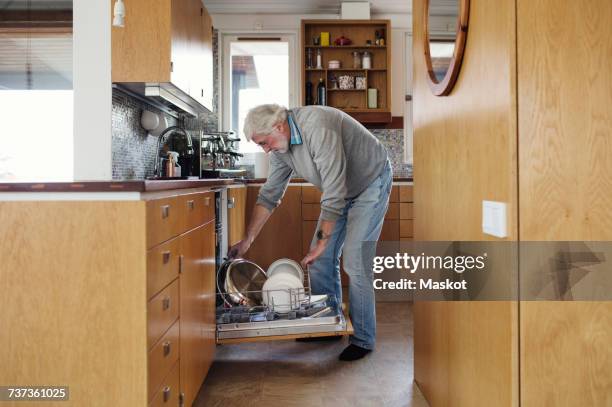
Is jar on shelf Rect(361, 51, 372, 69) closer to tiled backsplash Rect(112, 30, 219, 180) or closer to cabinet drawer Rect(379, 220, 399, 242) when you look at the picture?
cabinet drawer Rect(379, 220, 399, 242)

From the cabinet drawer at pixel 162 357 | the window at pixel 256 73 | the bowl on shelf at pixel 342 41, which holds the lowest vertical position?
the cabinet drawer at pixel 162 357

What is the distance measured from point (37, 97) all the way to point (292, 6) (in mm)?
2432

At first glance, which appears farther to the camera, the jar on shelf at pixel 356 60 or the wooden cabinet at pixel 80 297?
the jar on shelf at pixel 356 60

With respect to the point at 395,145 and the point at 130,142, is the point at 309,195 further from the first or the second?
the point at 130,142

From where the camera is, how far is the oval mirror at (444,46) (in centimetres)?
155

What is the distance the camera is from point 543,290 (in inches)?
49.6

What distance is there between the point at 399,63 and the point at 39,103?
323cm

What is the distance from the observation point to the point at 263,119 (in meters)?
2.33

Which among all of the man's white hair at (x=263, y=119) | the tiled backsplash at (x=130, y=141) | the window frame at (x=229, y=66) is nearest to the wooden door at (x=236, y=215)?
the tiled backsplash at (x=130, y=141)

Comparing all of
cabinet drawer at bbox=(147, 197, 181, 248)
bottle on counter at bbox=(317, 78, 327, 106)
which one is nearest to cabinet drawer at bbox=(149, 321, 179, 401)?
cabinet drawer at bbox=(147, 197, 181, 248)

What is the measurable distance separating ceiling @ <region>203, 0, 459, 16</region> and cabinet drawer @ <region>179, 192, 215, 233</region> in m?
3.14

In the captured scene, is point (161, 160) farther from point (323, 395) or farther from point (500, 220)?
point (500, 220)

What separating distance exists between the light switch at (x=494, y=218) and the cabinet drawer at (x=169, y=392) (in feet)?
3.40

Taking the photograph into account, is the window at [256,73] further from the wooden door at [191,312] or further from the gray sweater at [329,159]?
the wooden door at [191,312]
